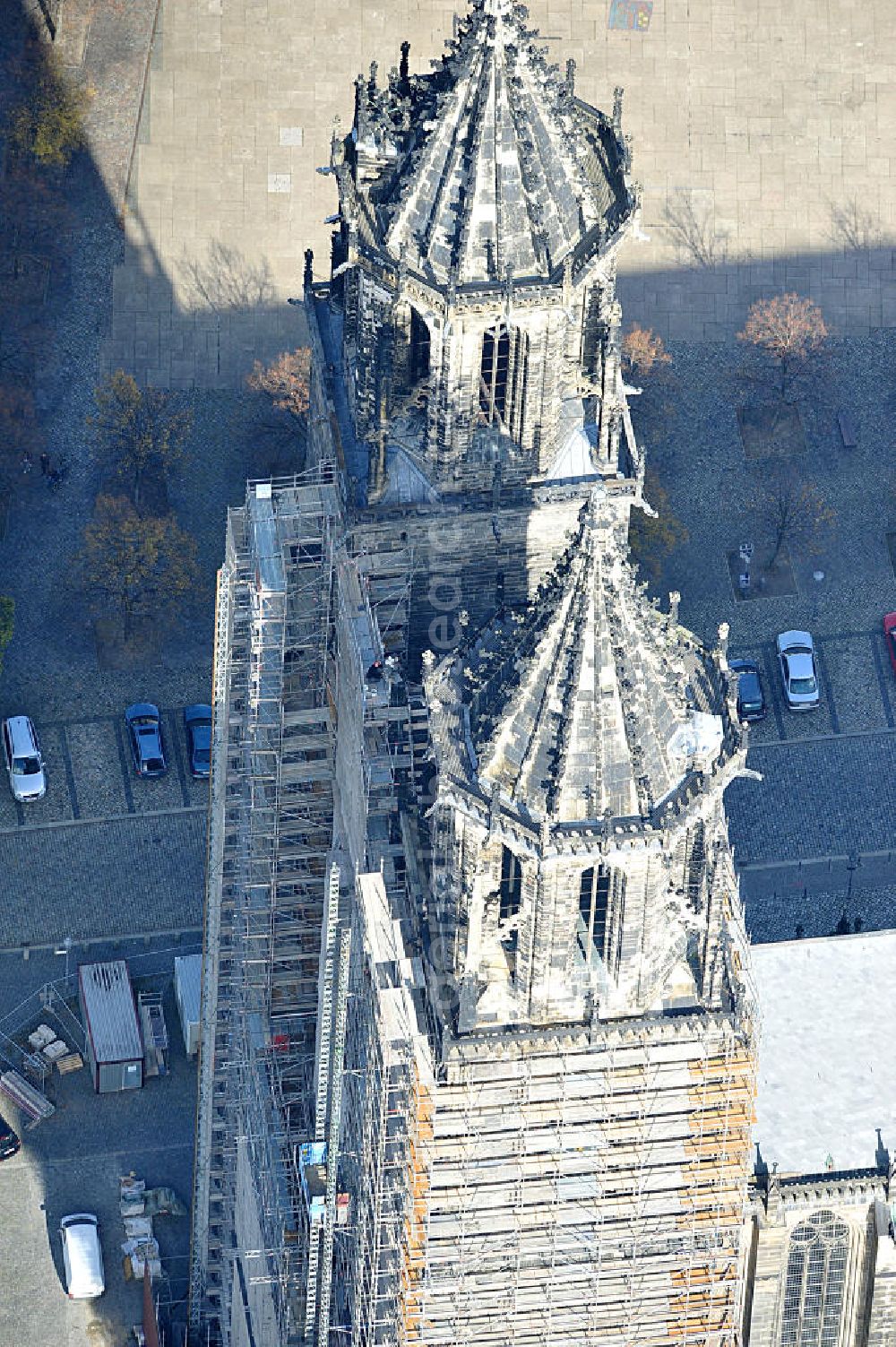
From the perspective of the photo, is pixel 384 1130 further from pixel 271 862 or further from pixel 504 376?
pixel 504 376

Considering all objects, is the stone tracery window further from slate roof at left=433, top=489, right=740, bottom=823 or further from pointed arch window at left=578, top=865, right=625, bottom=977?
slate roof at left=433, top=489, right=740, bottom=823

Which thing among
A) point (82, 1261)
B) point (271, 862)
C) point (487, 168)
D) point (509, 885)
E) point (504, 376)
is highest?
point (487, 168)

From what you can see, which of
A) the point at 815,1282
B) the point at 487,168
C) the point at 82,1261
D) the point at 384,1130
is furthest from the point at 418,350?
the point at 82,1261

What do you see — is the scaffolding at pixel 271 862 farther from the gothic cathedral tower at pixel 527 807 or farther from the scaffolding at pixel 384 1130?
the scaffolding at pixel 384 1130

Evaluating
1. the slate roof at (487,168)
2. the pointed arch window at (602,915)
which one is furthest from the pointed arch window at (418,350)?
the pointed arch window at (602,915)

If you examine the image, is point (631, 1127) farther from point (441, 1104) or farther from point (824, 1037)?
point (824, 1037)

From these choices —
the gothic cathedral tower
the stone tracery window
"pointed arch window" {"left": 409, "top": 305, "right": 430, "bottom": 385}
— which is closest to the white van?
the gothic cathedral tower

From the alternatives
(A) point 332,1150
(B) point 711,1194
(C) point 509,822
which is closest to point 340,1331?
(A) point 332,1150
